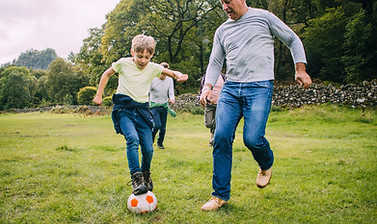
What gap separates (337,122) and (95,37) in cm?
3048

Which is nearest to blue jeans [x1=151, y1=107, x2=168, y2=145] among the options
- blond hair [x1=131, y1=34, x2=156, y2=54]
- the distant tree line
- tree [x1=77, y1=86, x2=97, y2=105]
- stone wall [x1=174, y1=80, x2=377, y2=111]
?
blond hair [x1=131, y1=34, x2=156, y2=54]

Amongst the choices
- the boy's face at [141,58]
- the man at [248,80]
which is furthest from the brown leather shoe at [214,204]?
the boy's face at [141,58]

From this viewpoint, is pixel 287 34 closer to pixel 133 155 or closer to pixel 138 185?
pixel 133 155

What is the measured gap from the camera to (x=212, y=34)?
28.8 metres

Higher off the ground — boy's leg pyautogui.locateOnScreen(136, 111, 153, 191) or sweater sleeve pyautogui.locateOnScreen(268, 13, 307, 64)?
sweater sleeve pyautogui.locateOnScreen(268, 13, 307, 64)

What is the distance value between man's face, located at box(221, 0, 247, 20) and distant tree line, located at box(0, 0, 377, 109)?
16980 mm

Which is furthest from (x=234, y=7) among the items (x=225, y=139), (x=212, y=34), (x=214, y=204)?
(x=212, y=34)

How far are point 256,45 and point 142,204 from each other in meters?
2.23

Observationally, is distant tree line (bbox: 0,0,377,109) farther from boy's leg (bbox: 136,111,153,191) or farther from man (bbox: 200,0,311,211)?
boy's leg (bbox: 136,111,153,191)

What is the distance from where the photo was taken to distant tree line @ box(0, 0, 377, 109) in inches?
709

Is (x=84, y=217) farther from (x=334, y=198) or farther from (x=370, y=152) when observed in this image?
(x=370, y=152)

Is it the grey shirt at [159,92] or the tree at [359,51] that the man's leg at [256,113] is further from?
the tree at [359,51]

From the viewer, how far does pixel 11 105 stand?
202ft

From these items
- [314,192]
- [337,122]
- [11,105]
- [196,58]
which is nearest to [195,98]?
[337,122]
